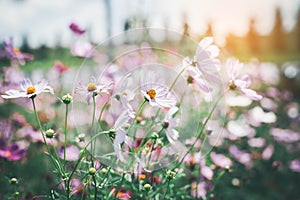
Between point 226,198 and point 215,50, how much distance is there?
117 cm

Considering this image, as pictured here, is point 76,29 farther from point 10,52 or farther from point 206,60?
point 206,60

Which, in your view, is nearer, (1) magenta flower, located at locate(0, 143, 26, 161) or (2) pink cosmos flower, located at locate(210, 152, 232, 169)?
(1) magenta flower, located at locate(0, 143, 26, 161)

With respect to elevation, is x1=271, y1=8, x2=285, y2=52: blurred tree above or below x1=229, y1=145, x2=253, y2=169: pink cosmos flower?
below

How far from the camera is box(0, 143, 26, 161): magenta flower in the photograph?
58.5 inches

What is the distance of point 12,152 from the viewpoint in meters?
1.54

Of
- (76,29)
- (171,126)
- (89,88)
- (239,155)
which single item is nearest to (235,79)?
(171,126)

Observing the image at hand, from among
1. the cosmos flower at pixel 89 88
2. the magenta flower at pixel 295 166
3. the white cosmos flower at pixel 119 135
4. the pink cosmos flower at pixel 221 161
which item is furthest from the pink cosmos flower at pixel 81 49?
the magenta flower at pixel 295 166

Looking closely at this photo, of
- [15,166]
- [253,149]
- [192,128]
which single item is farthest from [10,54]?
[253,149]

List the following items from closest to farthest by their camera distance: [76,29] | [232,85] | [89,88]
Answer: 1. [89,88]
2. [232,85]
3. [76,29]

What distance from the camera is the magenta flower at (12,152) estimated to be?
1.49m

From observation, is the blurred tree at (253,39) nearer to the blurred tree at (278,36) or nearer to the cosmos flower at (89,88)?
the blurred tree at (278,36)

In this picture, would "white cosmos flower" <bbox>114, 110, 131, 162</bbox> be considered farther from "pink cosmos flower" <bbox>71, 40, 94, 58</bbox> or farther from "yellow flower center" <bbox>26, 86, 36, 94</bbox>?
"pink cosmos flower" <bbox>71, 40, 94, 58</bbox>

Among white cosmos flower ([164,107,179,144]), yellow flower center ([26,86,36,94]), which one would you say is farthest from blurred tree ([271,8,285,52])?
yellow flower center ([26,86,36,94])

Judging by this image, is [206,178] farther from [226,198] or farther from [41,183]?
[41,183]
